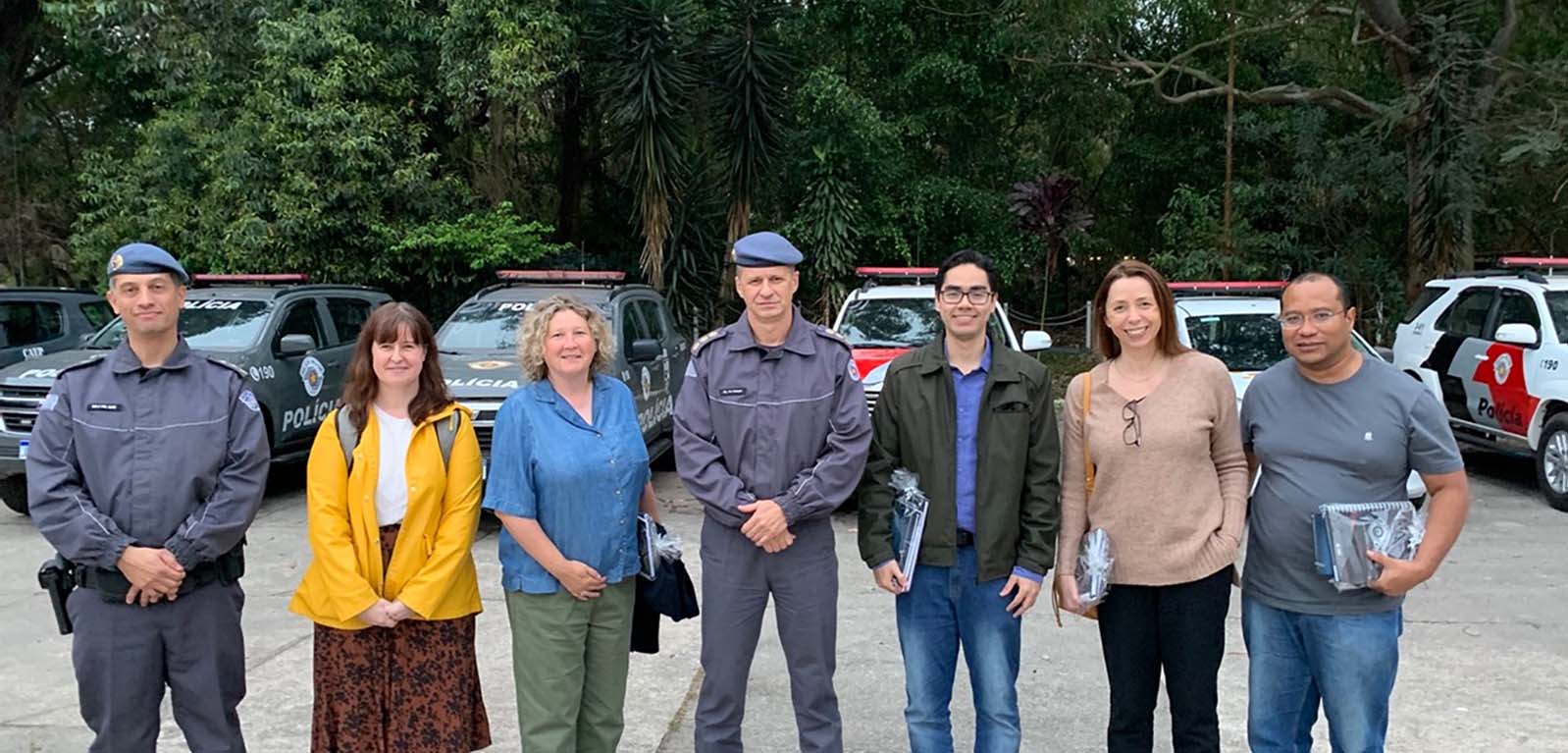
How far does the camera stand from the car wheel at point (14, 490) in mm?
8109

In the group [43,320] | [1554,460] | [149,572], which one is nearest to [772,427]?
[149,572]

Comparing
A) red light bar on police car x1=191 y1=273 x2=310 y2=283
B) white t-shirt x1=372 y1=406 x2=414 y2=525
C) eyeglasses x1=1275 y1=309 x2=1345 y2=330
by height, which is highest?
red light bar on police car x1=191 y1=273 x2=310 y2=283

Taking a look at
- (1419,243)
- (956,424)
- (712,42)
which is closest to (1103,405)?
(956,424)

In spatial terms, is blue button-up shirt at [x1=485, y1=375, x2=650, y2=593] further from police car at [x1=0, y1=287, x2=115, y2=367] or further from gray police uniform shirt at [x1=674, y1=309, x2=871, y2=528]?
police car at [x1=0, y1=287, x2=115, y2=367]

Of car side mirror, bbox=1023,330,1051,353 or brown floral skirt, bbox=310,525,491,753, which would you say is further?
car side mirror, bbox=1023,330,1051,353

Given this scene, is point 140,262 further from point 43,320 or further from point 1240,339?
point 43,320

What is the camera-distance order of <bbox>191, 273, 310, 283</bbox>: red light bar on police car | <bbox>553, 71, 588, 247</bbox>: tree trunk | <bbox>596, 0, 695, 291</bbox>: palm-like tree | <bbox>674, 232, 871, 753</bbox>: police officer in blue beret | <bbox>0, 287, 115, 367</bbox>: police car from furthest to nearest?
<bbox>553, 71, 588, 247</bbox>: tree trunk → <bbox>596, 0, 695, 291</bbox>: palm-like tree → <bbox>0, 287, 115, 367</bbox>: police car → <bbox>191, 273, 310, 283</bbox>: red light bar on police car → <bbox>674, 232, 871, 753</bbox>: police officer in blue beret

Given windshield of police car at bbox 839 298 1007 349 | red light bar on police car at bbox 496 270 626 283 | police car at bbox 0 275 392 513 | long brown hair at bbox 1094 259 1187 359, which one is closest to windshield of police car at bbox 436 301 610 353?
police car at bbox 0 275 392 513

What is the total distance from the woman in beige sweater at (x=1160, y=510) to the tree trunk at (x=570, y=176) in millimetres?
13595

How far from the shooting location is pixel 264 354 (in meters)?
8.66

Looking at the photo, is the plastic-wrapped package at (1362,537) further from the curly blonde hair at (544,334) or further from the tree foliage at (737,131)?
the tree foliage at (737,131)

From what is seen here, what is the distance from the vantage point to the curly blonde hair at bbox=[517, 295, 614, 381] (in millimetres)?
3422

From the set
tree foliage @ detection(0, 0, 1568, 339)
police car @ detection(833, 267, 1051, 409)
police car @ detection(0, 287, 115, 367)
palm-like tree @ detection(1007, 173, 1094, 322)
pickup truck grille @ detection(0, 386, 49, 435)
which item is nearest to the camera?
pickup truck grille @ detection(0, 386, 49, 435)

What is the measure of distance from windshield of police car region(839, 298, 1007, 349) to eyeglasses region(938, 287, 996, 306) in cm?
517
